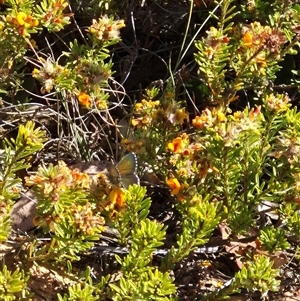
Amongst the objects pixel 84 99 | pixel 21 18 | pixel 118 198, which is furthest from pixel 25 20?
pixel 118 198

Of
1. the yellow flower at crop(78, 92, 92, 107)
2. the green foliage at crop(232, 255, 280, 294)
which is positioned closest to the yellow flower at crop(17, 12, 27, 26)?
the yellow flower at crop(78, 92, 92, 107)

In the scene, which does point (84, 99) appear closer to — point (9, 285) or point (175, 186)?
point (175, 186)

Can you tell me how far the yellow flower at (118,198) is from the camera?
1.67 m

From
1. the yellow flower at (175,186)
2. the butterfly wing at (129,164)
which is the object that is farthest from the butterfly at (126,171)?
the yellow flower at (175,186)

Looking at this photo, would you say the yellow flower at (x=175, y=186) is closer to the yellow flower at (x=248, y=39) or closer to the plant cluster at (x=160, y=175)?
the plant cluster at (x=160, y=175)

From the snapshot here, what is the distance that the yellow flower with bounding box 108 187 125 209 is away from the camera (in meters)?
1.67

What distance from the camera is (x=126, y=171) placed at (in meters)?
1.70

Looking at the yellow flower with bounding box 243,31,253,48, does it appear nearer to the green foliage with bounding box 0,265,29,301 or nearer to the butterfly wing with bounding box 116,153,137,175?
the butterfly wing with bounding box 116,153,137,175

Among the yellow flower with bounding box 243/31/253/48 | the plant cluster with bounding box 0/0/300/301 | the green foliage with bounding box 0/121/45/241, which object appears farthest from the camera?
the yellow flower with bounding box 243/31/253/48

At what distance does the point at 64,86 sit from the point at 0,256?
560 millimetres

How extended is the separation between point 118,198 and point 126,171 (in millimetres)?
80

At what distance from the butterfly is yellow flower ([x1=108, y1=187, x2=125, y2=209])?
0.03 metres

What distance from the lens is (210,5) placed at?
2.53m

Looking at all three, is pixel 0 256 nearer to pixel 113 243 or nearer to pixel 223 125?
pixel 113 243
